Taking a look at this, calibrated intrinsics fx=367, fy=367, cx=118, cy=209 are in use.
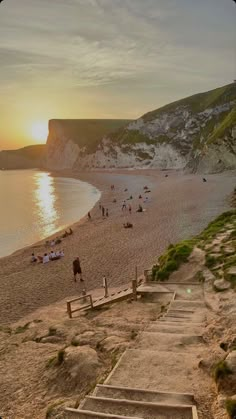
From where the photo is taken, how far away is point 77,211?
5597cm

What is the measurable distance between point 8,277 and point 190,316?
17.0m

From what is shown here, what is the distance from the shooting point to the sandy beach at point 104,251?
21.1 m

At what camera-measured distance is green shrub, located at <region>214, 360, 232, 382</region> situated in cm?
681

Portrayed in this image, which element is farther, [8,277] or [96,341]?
[8,277]

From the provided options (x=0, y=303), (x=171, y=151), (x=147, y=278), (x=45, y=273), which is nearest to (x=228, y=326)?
(x=147, y=278)

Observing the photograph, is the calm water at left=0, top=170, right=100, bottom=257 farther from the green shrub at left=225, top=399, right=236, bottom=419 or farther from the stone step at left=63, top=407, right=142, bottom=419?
the green shrub at left=225, top=399, right=236, bottom=419

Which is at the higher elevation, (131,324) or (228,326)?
(228,326)

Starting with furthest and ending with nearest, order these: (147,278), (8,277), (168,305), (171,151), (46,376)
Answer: (171,151) → (8,277) → (147,278) → (168,305) → (46,376)

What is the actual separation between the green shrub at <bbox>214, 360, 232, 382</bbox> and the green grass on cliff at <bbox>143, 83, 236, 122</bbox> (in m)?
113

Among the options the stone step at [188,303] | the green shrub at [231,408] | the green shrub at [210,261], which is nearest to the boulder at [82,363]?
the green shrub at [231,408]

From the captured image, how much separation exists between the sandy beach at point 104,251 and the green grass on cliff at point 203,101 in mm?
73053

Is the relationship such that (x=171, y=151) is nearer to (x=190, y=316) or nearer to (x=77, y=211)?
(x=77, y=211)

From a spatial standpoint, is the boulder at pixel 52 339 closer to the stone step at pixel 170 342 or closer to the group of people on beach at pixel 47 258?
the stone step at pixel 170 342

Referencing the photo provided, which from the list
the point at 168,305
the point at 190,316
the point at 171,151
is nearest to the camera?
the point at 190,316
